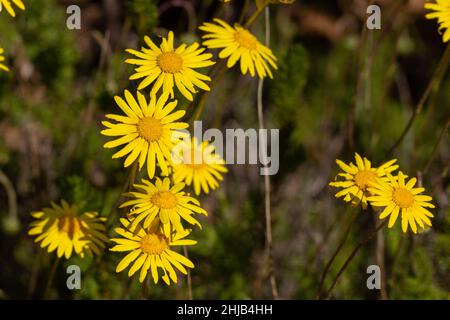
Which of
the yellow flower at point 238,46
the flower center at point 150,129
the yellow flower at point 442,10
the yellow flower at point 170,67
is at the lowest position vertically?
the flower center at point 150,129

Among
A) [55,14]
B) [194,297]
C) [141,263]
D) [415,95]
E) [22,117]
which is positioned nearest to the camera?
[141,263]

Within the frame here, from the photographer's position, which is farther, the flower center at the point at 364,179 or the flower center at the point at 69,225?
the flower center at the point at 69,225

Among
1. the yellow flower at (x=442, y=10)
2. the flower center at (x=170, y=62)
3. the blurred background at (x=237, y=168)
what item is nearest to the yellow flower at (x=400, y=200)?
the blurred background at (x=237, y=168)

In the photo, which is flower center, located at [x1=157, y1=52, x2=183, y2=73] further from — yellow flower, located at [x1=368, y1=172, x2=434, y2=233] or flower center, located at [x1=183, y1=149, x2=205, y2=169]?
yellow flower, located at [x1=368, y1=172, x2=434, y2=233]

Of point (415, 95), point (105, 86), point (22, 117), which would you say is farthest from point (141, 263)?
point (415, 95)

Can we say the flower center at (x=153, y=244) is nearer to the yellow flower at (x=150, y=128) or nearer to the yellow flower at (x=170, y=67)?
the yellow flower at (x=150, y=128)

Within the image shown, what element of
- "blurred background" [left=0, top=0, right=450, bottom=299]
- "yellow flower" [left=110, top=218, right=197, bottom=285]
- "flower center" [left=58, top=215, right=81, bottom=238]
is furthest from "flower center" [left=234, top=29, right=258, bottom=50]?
"flower center" [left=58, top=215, right=81, bottom=238]
